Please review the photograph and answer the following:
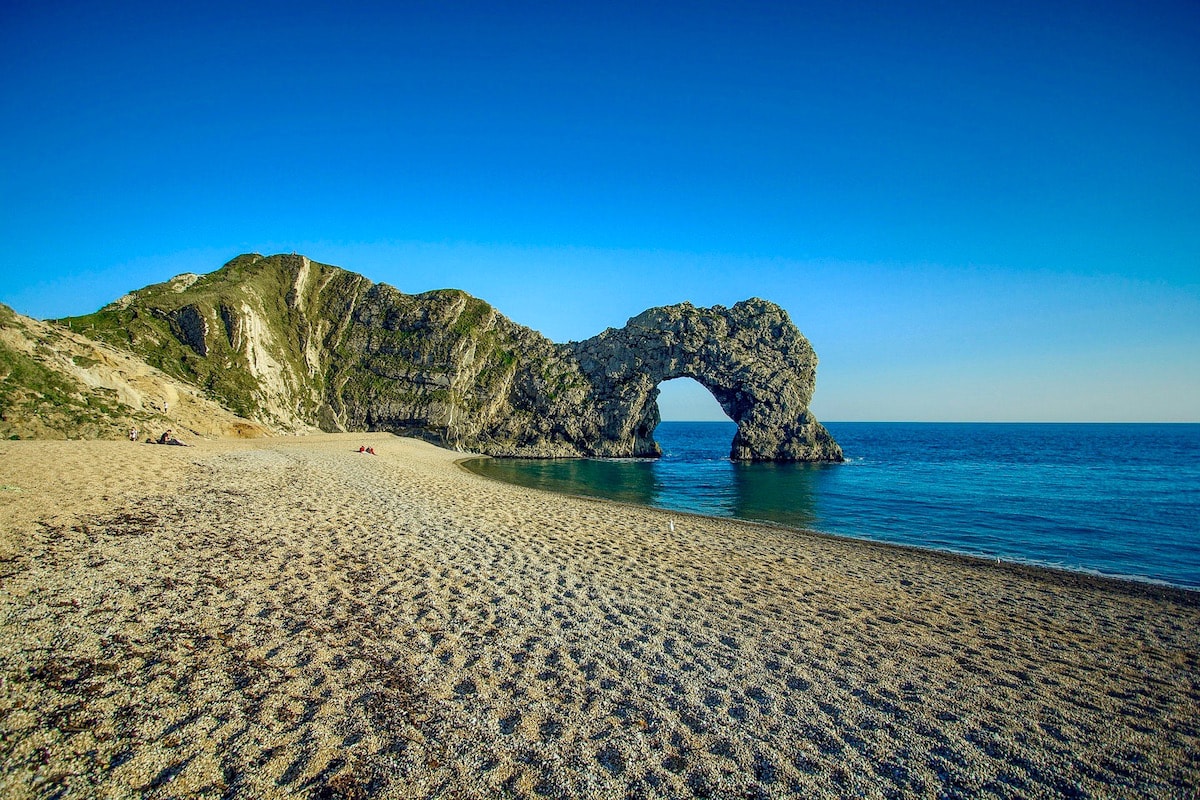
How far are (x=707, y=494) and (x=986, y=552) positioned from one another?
16.0 metres

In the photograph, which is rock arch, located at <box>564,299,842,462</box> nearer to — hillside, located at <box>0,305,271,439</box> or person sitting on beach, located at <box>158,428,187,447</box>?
hillside, located at <box>0,305,271,439</box>

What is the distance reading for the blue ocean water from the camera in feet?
64.9

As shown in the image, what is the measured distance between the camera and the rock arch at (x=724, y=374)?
62312 millimetres

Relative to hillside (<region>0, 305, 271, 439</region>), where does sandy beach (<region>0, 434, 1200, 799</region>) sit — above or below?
below

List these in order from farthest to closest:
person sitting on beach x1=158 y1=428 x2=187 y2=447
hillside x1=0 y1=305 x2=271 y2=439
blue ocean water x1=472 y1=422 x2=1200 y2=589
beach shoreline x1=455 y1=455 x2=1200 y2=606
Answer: person sitting on beach x1=158 y1=428 x2=187 y2=447
hillside x1=0 y1=305 x2=271 y2=439
blue ocean water x1=472 y1=422 x2=1200 y2=589
beach shoreline x1=455 y1=455 x2=1200 y2=606

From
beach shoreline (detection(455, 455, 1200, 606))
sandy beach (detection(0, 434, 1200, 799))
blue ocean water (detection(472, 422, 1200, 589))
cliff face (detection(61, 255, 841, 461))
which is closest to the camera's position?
sandy beach (detection(0, 434, 1200, 799))

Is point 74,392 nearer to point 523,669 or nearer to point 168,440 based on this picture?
point 168,440

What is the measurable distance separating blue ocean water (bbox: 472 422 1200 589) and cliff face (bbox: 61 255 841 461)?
8622mm

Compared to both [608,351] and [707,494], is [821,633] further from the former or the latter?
[608,351]

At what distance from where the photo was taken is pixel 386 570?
10633 millimetres

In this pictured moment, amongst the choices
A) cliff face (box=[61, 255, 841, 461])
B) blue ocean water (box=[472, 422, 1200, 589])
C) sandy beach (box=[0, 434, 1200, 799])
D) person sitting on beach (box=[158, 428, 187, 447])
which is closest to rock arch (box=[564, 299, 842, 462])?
cliff face (box=[61, 255, 841, 461])

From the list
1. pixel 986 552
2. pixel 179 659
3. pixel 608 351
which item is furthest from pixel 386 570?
pixel 608 351

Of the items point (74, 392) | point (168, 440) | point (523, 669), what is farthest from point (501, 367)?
point (523, 669)

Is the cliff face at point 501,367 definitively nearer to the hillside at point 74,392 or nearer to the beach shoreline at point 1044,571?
the hillside at point 74,392
